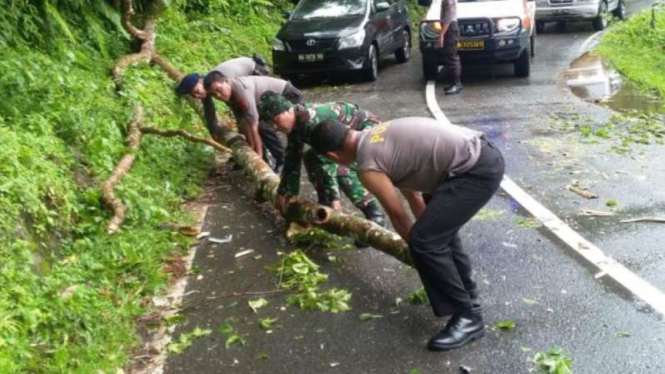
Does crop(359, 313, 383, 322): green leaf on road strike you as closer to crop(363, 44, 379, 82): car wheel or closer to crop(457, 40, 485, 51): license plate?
crop(457, 40, 485, 51): license plate

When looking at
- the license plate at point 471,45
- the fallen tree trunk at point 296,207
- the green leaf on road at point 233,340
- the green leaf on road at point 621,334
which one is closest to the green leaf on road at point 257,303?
the green leaf on road at point 233,340

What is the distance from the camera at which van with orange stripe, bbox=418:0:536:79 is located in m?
13.5

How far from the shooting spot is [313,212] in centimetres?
630

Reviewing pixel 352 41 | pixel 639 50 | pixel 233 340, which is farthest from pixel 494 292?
pixel 639 50

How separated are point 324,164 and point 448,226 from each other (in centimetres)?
226

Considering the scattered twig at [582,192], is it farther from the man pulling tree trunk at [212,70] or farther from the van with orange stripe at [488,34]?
the van with orange stripe at [488,34]

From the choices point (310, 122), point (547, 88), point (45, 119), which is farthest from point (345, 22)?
point (310, 122)

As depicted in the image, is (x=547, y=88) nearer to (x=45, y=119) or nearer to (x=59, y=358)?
(x=45, y=119)

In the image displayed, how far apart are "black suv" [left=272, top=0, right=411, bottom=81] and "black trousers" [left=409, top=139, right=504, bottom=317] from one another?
9.55m

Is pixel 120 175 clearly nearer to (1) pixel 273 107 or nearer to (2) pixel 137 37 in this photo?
(1) pixel 273 107

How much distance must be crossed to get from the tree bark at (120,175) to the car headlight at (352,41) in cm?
573

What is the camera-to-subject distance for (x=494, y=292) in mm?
5438

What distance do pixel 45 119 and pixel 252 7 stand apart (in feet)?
40.0

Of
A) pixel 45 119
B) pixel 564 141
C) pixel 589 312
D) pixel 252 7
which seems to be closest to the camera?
pixel 589 312
